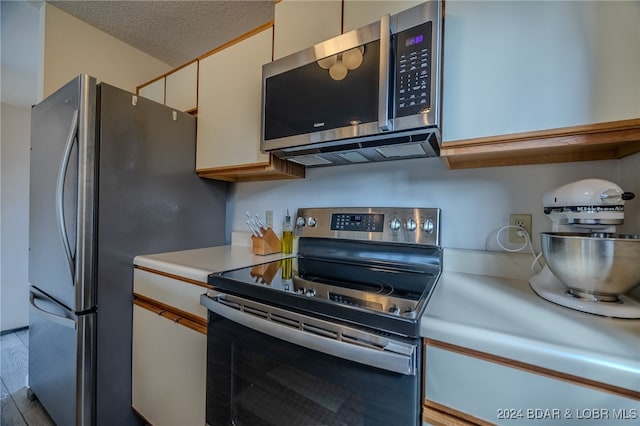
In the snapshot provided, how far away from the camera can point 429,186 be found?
125 cm

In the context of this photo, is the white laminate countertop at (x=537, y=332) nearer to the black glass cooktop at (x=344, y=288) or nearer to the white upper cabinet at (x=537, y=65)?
the black glass cooktop at (x=344, y=288)

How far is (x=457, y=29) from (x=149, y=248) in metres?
1.66

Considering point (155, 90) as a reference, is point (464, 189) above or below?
below

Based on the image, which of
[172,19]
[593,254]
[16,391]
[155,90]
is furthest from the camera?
[155,90]

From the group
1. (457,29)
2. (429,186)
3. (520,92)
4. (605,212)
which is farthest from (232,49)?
(605,212)

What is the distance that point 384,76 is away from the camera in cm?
94

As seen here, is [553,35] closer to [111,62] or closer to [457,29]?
[457,29]

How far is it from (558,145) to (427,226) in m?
0.50

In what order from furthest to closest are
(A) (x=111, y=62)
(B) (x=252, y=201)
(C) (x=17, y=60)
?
1. (C) (x=17, y=60)
2. (A) (x=111, y=62)
3. (B) (x=252, y=201)

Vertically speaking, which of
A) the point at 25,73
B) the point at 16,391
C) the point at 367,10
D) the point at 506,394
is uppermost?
the point at 25,73

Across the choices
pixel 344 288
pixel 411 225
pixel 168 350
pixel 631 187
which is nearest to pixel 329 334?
pixel 344 288

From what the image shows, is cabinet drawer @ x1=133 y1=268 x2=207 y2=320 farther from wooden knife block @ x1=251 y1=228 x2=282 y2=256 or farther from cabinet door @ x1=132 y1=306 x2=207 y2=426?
wooden knife block @ x1=251 y1=228 x2=282 y2=256

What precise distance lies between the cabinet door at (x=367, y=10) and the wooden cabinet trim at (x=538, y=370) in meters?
1.13

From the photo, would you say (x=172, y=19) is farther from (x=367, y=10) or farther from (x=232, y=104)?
(x=367, y=10)
